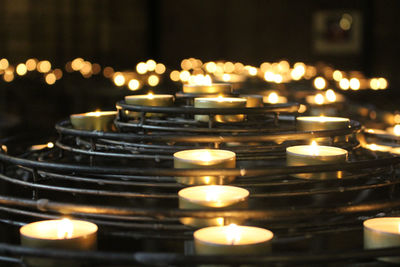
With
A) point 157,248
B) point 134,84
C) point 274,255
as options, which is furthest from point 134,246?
point 134,84

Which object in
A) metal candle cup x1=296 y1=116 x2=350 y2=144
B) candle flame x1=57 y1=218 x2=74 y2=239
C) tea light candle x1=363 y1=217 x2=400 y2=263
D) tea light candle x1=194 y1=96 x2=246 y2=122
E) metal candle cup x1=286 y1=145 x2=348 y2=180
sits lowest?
tea light candle x1=363 y1=217 x2=400 y2=263

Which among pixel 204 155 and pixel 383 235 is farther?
pixel 204 155

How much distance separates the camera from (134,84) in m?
3.18

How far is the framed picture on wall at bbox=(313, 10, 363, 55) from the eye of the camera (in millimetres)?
7727

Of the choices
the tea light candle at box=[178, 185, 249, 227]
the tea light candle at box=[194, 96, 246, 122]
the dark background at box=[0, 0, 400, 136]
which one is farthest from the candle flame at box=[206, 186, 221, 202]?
the dark background at box=[0, 0, 400, 136]

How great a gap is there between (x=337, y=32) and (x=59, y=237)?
725 cm

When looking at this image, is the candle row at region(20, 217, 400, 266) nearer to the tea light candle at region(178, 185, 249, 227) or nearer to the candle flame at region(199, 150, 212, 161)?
the tea light candle at region(178, 185, 249, 227)

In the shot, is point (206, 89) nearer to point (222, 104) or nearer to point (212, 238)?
point (222, 104)

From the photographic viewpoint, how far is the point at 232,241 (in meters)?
0.96

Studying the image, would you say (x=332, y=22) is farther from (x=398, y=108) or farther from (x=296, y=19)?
(x=398, y=108)

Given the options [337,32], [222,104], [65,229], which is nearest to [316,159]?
[222,104]

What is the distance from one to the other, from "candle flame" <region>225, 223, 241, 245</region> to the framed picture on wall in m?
7.05

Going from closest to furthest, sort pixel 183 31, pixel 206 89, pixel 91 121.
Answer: pixel 91 121 < pixel 206 89 < pixel 183 31

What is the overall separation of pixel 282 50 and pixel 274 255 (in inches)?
306
